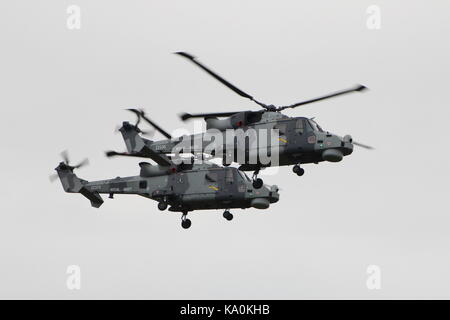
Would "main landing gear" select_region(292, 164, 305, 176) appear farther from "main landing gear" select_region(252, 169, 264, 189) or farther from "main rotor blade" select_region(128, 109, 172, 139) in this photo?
"main rotor blade" select_region(128, 109, 172, 139)

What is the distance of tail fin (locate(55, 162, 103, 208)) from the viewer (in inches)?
3199

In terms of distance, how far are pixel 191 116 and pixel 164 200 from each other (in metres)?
10.7

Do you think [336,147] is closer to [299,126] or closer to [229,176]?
[299,126]

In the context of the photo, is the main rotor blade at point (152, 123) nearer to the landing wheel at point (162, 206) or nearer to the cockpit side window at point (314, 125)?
the landing wheel at point (162, 206)

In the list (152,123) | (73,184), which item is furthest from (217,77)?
(73,184)

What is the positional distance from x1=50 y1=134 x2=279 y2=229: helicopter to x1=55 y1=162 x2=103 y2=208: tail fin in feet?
5.20

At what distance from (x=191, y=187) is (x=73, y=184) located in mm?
9422

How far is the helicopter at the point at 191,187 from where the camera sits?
75375 mm

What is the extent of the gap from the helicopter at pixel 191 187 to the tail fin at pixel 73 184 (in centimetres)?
159

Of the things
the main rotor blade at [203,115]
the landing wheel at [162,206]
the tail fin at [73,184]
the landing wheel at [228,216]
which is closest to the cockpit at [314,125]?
the main rotor blade at [203,115]

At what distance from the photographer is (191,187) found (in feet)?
251
